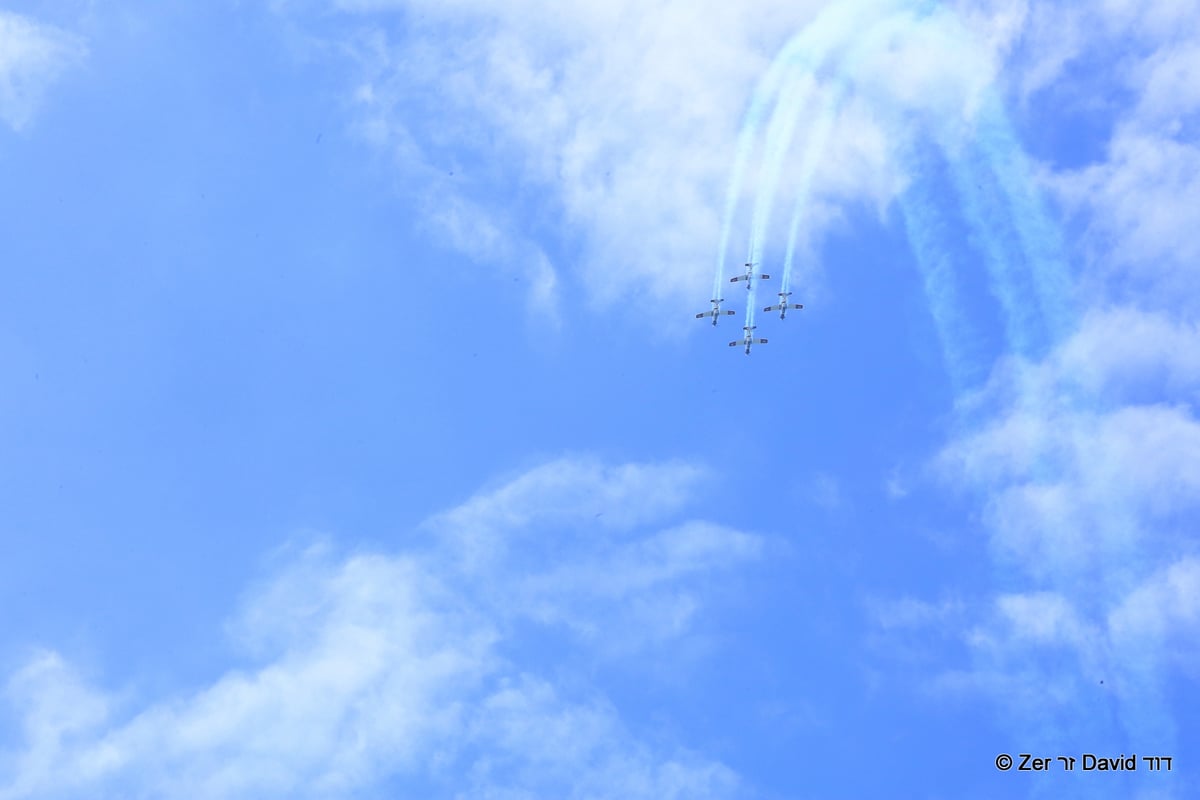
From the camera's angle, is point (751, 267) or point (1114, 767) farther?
point (751, 267)

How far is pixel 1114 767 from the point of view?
104m

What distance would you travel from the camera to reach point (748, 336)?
12044cm

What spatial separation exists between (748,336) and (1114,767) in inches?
1490

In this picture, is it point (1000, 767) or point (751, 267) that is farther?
point (751, 267)

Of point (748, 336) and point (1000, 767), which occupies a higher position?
point (748, 336)

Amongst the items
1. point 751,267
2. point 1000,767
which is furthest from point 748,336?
point 1000,767

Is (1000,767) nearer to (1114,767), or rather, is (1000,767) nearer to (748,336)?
(1114,767)

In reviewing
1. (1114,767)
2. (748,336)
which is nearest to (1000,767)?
(1114,767)

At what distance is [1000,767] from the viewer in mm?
107625

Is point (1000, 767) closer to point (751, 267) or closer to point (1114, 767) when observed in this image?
point (1114, 767)

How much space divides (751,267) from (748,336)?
717cm

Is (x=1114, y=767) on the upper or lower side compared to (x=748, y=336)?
lower

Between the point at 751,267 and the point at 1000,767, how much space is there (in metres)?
36.2

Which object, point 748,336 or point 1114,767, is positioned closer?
point 1114,767
